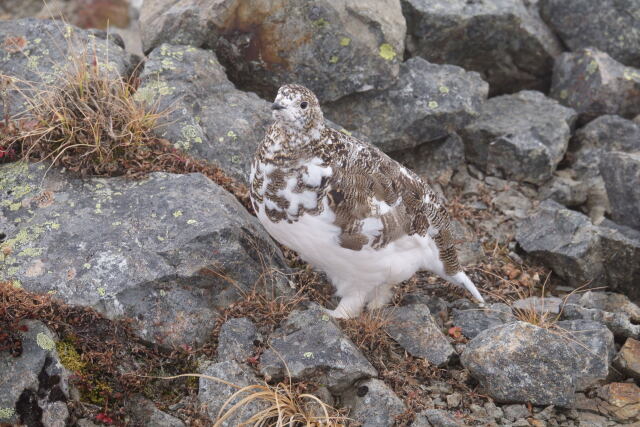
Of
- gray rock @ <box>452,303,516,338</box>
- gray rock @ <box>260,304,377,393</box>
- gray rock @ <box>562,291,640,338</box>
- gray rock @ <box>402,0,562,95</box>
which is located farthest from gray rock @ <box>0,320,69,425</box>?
gray rock @ <box>402,0,562,95</box>

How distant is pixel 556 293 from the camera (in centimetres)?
556

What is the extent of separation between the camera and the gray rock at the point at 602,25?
7465 millimetres

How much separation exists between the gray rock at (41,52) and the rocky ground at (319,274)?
0.9 inches

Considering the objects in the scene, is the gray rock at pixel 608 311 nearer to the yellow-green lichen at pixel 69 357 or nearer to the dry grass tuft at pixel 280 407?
the dry grass tuft at pixel 280 407

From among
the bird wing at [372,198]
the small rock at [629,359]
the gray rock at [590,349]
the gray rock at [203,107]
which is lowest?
the small rock at [629,359]

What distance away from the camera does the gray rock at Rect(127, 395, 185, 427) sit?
382 centimetres

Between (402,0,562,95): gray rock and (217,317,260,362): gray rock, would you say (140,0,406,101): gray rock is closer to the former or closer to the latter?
(402,0,562,95): gray rock

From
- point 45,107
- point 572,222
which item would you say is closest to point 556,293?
point 572,222

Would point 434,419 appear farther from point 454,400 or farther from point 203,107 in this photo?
point 203,107

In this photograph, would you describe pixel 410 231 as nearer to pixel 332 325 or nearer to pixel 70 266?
pixel 332 325

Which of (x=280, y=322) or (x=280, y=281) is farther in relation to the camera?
(x=280, y=281)

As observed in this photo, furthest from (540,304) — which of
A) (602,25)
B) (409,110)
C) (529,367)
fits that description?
(602,25)

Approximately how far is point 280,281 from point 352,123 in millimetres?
2122

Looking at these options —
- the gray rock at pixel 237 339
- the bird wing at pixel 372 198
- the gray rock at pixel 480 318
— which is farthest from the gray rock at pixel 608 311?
the gray rock at pixel 237 339
